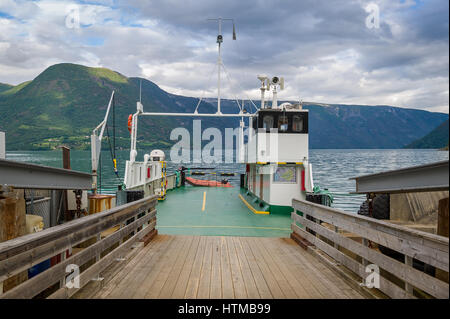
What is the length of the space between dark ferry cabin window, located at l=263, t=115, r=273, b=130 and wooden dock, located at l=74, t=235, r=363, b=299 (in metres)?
7.25

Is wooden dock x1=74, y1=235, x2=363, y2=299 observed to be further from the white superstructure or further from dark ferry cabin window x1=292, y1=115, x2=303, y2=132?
dark ferry cabin window x1=292, y1=115, x2=303, y2=132

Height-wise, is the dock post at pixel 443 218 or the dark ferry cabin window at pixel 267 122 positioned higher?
the dark ferry cabin window at pixel 267 122

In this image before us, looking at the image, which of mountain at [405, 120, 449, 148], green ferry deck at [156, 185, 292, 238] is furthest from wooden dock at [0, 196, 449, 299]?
green ferry deck at [156, 185, 292, 238]

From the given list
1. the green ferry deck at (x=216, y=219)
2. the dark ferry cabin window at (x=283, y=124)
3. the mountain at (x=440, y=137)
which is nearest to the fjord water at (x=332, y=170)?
the mountain at (x=440, y=137)

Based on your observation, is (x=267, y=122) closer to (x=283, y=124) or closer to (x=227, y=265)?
(x=283, y=124)

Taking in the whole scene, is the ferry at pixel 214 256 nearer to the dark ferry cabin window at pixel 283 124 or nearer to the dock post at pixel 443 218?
the dock post at pixel 443 218

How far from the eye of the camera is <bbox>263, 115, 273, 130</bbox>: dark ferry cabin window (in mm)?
13500

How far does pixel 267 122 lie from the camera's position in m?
13.5

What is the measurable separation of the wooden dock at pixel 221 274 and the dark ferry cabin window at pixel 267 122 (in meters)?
7.25

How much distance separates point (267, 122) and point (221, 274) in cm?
933

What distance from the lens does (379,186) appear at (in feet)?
11.7

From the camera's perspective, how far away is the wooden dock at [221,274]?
161 inches
